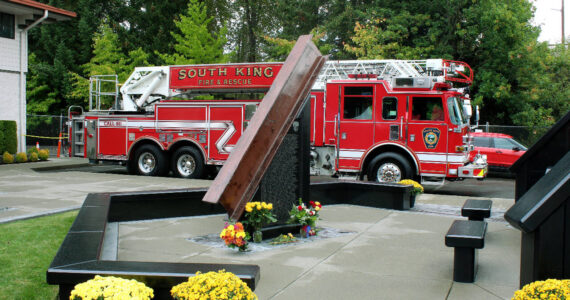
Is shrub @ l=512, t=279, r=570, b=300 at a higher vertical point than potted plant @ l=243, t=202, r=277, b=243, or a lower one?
higher

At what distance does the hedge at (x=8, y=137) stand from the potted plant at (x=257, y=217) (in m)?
15.4

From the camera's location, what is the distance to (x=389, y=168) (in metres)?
13.4

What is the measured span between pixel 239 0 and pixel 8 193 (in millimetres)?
30030

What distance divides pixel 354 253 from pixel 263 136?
5.92ft

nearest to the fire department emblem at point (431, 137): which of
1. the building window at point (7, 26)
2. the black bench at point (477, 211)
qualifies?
the black bench at point (477, 211)

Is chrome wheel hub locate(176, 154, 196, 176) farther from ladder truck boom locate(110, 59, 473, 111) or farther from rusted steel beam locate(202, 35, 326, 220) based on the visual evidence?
rusted steel beam locate(202, 35, 326, 220)

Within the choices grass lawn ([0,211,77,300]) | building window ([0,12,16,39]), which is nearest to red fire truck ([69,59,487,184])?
building window ([0,12,16,39])

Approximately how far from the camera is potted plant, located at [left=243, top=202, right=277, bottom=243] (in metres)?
6.39

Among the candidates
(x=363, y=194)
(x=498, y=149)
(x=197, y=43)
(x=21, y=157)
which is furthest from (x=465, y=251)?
(x=197, y=43)

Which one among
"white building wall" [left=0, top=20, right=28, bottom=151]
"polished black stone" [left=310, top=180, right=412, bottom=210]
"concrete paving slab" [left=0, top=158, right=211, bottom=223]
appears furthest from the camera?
"white building wall" [left=0, top=20, right=28, bottom=151]

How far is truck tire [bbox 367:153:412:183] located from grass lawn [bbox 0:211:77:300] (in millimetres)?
7652

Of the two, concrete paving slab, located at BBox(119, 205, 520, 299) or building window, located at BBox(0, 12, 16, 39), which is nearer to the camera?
concrete paving slab, located at BBox(119, 205, 520, 299)

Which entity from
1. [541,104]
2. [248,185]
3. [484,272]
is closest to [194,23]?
[541,104]

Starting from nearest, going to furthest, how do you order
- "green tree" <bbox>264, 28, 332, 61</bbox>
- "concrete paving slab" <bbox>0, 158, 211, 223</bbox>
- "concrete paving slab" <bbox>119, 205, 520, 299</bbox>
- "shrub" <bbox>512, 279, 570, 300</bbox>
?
1. "shrub" <bbox>512, 279, 570, 300</bbox>
2. "concrete paving slab" <bbox>119, 205, 520, 299</bbox>
3. "concrete paving slab" <bbox>0, 158, 211, 223</bbox>
4. "green tree" <bbox>264, 28, 332, 61</bbox>
